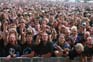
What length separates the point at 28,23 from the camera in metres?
17.3

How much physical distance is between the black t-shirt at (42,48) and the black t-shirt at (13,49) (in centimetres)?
44

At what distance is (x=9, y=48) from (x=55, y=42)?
139cm

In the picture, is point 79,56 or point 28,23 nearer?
point 79,56

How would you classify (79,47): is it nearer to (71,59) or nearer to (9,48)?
(71,59)

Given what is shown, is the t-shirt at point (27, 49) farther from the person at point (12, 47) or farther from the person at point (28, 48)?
the person at point (12, 47)

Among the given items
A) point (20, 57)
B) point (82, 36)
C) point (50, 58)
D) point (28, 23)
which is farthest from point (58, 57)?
point (28, 23)

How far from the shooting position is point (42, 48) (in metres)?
12.2

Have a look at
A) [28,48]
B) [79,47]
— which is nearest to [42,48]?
[28,48]

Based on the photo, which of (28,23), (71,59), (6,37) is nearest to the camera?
(71,59)

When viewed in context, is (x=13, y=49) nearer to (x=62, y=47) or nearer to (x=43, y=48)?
(x=43, y=48)

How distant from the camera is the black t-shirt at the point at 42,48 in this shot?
12172 mm

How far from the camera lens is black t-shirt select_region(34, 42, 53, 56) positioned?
12172 millimetres

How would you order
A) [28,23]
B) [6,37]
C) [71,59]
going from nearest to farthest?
[71,59], [6,37], [28,23]

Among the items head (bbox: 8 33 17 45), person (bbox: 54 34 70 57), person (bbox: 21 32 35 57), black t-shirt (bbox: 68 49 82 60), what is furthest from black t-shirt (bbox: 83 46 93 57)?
head (bbox: 8 33 17 45)
